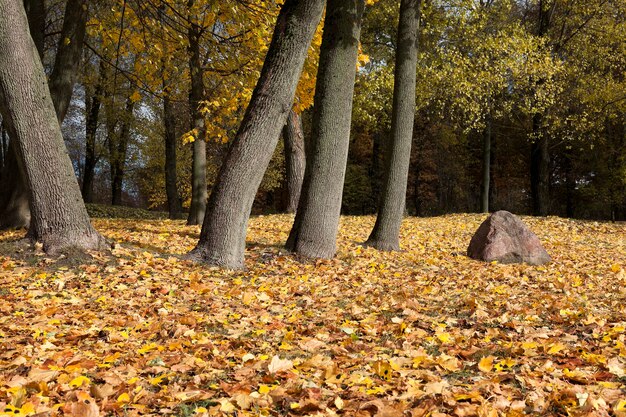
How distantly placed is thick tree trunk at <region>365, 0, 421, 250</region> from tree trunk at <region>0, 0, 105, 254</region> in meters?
4.87

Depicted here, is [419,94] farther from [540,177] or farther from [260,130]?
[260,130]

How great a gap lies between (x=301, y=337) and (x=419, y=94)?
13370 millimetres

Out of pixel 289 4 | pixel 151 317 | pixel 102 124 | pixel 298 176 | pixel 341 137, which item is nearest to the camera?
pixel 151 317

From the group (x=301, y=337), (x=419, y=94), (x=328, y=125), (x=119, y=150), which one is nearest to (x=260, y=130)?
(x=328, y=125)

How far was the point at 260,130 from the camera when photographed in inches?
261

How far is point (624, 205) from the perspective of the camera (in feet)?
86.7

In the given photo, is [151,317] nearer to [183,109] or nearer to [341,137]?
[341,137]

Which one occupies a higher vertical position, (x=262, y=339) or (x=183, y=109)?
(x=183, y=109)

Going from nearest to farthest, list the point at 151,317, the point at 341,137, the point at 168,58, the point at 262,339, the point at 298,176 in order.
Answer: the point at 262,339, the point at 151,317, the point at 341,137, the point at 168,58, the point at 298,176

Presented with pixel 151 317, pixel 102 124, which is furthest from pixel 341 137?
pixel 102 124

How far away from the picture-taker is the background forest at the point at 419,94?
10.4 m

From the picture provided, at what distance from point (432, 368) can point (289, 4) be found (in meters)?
5.08

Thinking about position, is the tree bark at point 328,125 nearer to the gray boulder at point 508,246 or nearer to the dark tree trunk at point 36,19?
the gray boulder at point 508,246

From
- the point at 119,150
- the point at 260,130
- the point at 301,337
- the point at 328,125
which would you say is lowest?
the point at 301,337
